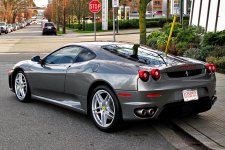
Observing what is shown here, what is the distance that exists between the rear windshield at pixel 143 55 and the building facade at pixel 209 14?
550 inches

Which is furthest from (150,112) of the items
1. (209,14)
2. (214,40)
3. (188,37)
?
(209,14)

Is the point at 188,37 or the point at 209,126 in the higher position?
the point at 188,37

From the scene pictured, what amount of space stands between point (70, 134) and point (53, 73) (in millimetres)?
1546

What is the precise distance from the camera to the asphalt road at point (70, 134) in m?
5.27

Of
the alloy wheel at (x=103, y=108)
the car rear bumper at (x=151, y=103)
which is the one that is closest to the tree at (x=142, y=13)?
the alloy wheel at (x=103, y=108)

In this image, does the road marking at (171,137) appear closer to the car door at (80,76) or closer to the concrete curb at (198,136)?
the concrete curb at (198,136)

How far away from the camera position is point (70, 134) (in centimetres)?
579

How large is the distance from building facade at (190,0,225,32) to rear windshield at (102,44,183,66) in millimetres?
13975

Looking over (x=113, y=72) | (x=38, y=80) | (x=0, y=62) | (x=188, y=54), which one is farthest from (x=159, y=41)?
(x=113, y=72)

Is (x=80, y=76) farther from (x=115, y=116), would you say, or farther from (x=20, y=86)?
(x=20, y=86)

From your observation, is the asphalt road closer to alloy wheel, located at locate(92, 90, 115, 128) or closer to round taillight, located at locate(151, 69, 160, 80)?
alloy wheel, located at locate(92, 90, 115, 128)

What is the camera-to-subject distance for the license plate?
222 inches

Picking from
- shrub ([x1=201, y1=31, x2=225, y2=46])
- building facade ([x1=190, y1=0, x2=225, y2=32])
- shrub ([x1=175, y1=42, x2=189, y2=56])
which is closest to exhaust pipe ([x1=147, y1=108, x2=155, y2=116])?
shrub ([x1=201, y1=31, x2=225, y2=46])

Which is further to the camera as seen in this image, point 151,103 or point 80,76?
point 80,76
